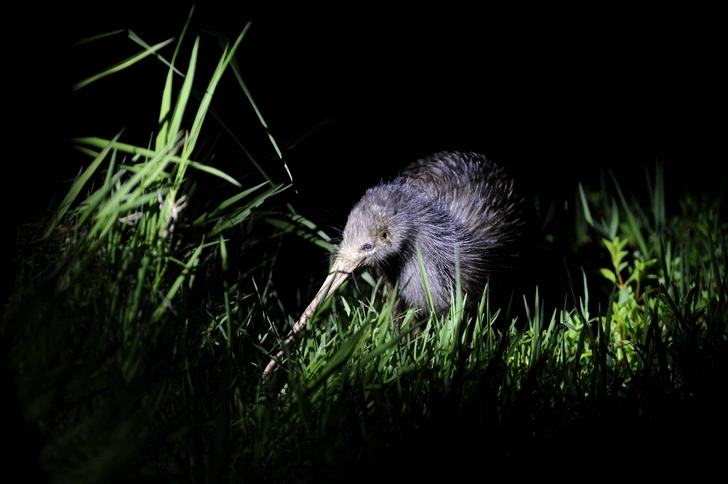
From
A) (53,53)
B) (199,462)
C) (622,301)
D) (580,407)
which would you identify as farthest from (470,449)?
(53,53)

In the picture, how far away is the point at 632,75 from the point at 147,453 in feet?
15.2

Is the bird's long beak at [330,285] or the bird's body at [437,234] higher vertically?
the bird's body at [437,234]

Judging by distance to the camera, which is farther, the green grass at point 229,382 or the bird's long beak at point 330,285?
the bird's long beak at point 330,285

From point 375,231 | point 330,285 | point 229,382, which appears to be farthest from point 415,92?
point 229,382

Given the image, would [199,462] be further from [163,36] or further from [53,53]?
[163,36]

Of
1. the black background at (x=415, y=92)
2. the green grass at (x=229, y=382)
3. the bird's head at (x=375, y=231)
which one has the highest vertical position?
the black background at (x=415, y=92)

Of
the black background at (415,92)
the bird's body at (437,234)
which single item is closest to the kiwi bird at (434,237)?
the bird's body at (437,234)

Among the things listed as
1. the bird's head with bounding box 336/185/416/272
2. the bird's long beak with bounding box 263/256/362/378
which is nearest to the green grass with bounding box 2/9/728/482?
the bird's long beak with bounding box 263/256/362/378

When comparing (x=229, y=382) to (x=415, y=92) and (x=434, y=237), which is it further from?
(x=415, y=92)

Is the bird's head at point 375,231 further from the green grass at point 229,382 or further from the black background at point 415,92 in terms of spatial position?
the green grass at point 229,382

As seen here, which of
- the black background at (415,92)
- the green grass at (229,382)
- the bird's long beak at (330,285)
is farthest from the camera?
the black background at (415,92)

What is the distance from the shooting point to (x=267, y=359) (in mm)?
2115

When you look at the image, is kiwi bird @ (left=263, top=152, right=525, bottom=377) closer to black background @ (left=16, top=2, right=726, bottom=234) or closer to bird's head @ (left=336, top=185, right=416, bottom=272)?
bird's head @ (left=336, top=185, right=416, bottom=272)

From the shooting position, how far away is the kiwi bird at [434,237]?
2490mm
